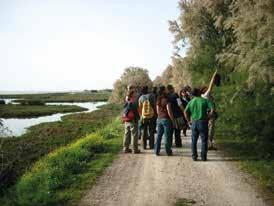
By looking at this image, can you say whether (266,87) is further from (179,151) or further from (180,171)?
(180,171)

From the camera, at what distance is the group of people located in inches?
479

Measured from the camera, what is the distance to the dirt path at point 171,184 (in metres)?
8.20

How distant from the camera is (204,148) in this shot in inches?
478

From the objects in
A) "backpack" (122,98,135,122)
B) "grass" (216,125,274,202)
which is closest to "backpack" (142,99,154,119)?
"backpack" (122,98,135,122)

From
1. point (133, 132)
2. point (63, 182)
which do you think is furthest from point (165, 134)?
point (63, 182)

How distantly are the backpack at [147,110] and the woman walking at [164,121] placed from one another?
3.06 feet

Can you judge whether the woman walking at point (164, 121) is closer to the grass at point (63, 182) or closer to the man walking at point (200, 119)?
the man walking at point (200, 119)

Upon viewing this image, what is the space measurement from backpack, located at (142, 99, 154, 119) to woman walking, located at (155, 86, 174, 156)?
0.93m

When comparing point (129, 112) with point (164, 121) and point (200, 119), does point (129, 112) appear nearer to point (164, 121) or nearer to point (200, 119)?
point (164, 121)

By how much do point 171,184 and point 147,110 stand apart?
540cm

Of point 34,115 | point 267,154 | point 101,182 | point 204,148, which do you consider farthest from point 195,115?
point 34,115

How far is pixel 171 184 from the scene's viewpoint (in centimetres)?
948

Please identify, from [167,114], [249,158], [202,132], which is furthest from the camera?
[167,114]

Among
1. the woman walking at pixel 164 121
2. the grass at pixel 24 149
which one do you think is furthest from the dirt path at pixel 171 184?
the grass at pixel 24 149
